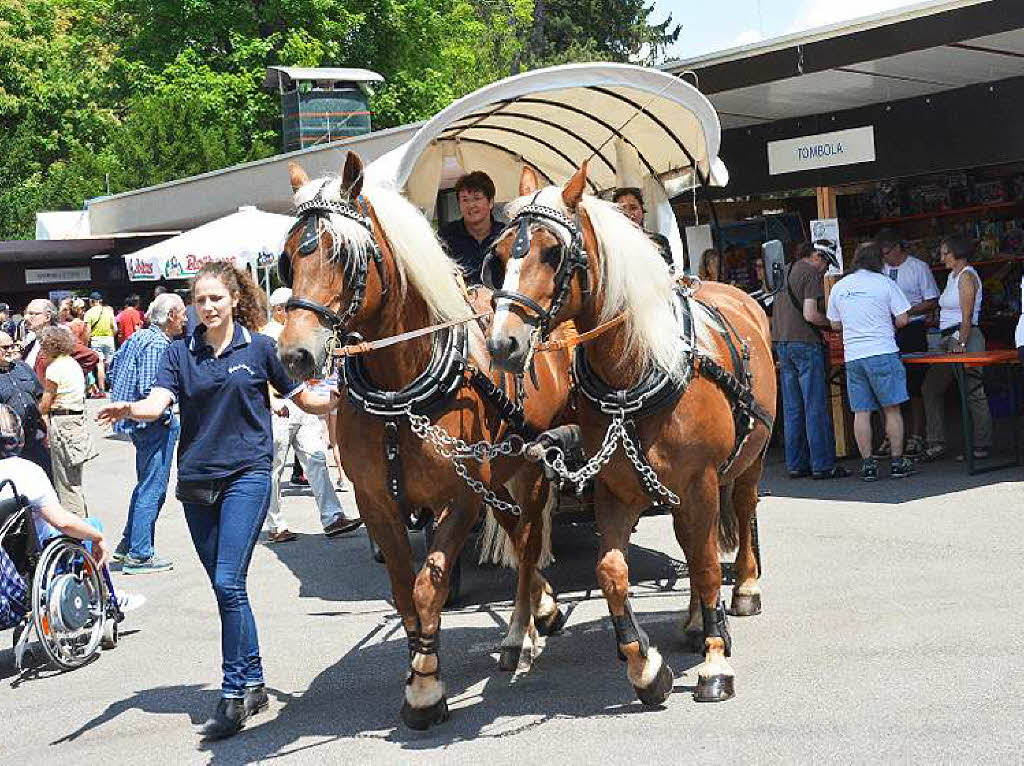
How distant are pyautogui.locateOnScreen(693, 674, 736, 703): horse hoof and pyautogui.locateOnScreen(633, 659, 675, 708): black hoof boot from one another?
127mm

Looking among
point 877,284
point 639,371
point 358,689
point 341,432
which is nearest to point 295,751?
point 358,689

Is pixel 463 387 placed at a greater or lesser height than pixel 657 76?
lesser

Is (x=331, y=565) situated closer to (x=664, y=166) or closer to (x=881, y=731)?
(x=664, y=166)

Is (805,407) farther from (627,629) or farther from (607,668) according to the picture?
(627,629)

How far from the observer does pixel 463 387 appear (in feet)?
17.6

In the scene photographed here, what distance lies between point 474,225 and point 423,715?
291cm

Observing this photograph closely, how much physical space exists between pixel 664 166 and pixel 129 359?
4.15 metres

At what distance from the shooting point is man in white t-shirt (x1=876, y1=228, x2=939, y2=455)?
469 inches

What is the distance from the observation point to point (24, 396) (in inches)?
333

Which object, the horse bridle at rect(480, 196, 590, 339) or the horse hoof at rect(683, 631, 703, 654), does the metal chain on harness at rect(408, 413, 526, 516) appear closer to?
the horse bridle at rect(480, 196, 590, 339)

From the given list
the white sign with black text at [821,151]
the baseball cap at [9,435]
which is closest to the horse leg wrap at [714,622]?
the baseball cap at [9,435]

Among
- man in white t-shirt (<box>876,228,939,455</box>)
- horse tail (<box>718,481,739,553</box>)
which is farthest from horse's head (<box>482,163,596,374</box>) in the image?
man in white t-shirt (<box>876,228,939,455</box>)

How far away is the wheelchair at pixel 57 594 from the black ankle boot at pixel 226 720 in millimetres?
1760

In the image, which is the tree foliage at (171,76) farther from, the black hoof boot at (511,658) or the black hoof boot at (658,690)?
the black hoof boot at (658,690)
